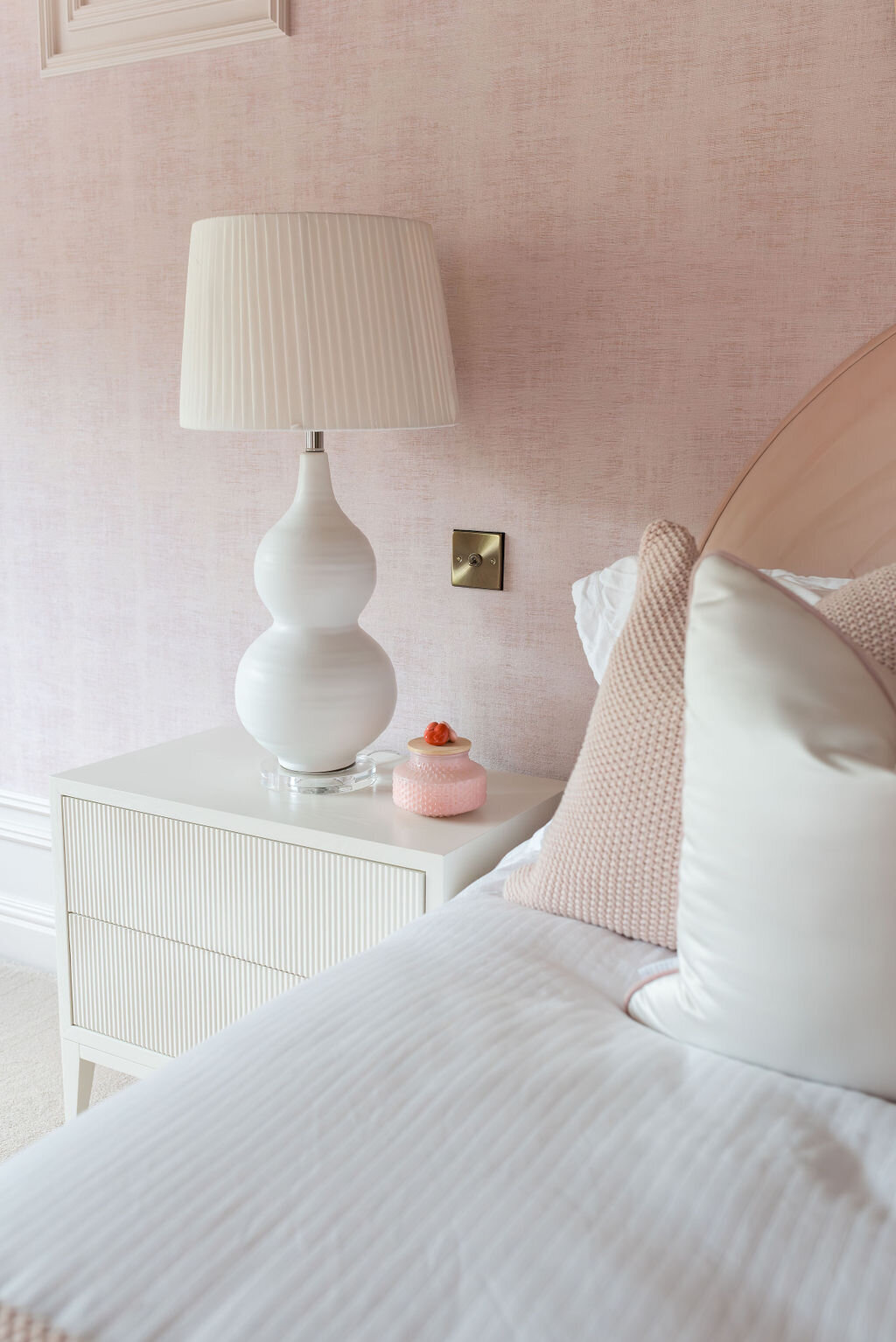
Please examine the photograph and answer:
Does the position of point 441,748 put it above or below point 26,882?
above

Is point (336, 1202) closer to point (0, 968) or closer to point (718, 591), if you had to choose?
point (718, 591)

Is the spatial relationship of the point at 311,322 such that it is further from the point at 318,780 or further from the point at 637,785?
the point at 637,785

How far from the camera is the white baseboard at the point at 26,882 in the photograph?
7.36 feet

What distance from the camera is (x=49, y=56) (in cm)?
194

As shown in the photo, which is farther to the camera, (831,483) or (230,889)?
(230,889)

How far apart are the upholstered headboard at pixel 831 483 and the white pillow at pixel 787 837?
59 cm

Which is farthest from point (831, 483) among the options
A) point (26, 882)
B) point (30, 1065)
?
point (26, 882)

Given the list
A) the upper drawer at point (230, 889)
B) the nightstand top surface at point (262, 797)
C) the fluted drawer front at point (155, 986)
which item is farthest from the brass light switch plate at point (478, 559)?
the fluted drawer front at point (155, 986)

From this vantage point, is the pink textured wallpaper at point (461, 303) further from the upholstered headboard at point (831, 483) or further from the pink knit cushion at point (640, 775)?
the pink knit cushion at point (640, 775)

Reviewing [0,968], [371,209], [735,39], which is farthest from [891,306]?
[0,968]

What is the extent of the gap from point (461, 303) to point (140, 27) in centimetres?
76

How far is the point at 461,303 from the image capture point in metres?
1.65

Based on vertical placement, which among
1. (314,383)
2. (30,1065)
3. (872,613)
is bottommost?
(30,1065)

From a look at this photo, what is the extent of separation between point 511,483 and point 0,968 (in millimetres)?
1492
